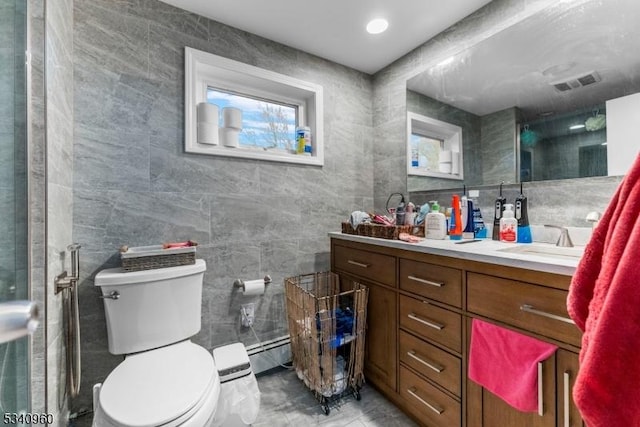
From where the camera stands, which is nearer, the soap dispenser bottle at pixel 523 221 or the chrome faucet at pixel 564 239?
the chrome faucet at pixel 564 239

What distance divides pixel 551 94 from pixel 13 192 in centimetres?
223

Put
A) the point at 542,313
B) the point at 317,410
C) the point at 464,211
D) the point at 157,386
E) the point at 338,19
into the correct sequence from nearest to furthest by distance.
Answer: the point at 542,313
the point at 157,386
the point at 317,410
the point at 464,211
the point at 338,19

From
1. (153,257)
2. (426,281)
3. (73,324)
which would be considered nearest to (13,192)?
(153,257)

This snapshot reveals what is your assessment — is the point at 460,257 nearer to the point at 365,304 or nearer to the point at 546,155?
the point at 365,304

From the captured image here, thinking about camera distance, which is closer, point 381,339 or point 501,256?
point 501,256

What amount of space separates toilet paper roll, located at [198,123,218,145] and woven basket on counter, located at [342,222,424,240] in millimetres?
1053

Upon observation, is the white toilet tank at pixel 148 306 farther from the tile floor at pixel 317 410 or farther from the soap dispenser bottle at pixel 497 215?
the soap dispenser bottle at pixel 497 215

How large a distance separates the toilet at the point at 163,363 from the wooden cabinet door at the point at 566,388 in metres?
1.18

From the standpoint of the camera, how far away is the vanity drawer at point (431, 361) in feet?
3.87

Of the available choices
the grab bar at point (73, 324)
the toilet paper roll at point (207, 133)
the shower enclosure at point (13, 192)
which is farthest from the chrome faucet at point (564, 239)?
the grab bar at point (73, 324)

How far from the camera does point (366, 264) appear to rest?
1.65 meters

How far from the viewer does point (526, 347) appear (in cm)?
96

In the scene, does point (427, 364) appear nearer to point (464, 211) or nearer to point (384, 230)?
point (384, 230)

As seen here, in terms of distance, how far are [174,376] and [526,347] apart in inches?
51.2
